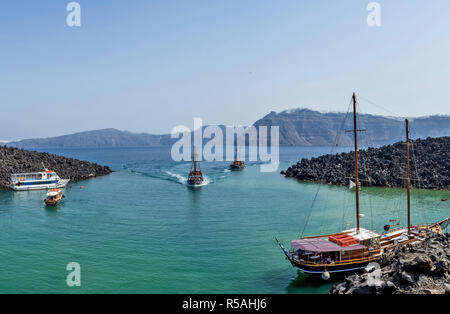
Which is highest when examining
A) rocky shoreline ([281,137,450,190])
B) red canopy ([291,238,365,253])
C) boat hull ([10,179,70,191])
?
rocky shoreline ([281,137,450,190])

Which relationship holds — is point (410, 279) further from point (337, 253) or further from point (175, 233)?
point (175, 233)

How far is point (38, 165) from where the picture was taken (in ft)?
236

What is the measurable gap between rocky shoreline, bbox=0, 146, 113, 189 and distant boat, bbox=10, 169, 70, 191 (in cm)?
265

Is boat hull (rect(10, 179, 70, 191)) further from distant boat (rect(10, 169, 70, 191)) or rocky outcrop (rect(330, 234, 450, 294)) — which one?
rocky outcrop (rect(330, 234, 450, 294))

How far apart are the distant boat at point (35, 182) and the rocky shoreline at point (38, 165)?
2.65m

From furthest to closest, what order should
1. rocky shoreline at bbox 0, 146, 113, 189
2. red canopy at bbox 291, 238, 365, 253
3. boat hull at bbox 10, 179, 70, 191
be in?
rocky shoreline at bbox 0, 146, 113, 189 → boat hull at bbox 10, 179, 70, 191 → red canopy at bbox 291, 238, 365, 253

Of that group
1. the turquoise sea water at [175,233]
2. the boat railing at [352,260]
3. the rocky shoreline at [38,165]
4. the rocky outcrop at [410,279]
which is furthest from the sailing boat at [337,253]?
the rocky shoreline at [38,165]

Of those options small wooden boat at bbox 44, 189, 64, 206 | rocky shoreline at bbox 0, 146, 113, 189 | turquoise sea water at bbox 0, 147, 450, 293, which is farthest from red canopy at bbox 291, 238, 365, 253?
rocky shoreline at bbox 0, 146, 113, 189

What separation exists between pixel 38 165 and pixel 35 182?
14.1 metres

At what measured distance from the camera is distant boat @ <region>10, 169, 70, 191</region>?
5803cm

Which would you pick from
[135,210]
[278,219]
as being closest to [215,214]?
[278,219]

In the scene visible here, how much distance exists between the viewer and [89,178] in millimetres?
75562
